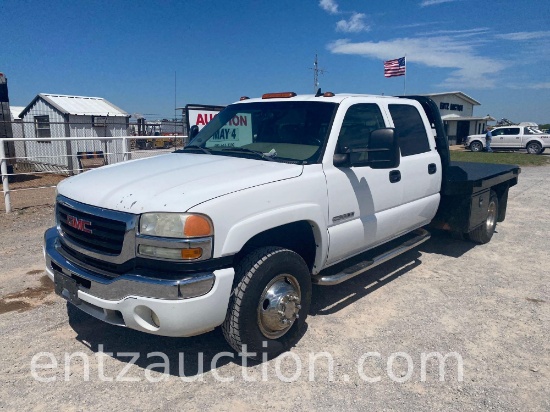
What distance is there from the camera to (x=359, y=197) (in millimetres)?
3877

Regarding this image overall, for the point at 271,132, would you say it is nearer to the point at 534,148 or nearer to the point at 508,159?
the point at 508,159

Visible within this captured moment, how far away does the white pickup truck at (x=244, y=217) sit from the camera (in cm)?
269

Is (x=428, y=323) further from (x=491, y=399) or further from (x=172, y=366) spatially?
(x=172, y=366)

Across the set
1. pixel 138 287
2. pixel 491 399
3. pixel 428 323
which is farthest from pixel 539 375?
pixel 138 287

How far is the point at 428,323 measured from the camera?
386 centimetres

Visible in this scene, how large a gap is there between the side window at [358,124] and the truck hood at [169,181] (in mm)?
667

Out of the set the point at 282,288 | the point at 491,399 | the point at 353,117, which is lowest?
Answer: the point at 491,399

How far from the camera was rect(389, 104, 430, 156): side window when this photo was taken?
4637 millimetres

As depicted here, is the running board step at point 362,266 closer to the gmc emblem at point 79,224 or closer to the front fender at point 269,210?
the front fender at point 269,210

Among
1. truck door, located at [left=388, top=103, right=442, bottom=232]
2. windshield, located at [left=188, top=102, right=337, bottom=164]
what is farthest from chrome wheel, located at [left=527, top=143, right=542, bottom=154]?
windshield, located at [left=188, top=102, right=337, bottom=164]

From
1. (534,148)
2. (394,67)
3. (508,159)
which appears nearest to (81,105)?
(394,67)

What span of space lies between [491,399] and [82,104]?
19.6 m

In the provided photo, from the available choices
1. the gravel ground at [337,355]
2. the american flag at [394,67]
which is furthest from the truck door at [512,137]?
the gravel ground at [337,355]
